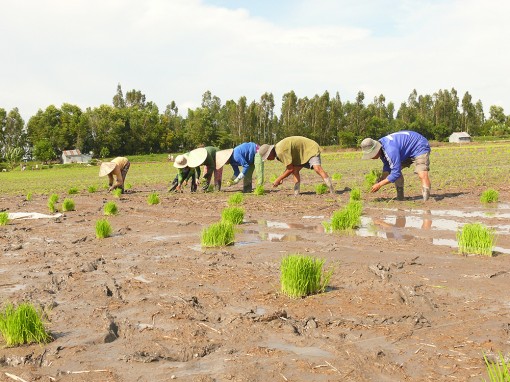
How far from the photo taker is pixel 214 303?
15.0 ft

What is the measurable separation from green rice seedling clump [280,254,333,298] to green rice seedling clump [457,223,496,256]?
2.17m

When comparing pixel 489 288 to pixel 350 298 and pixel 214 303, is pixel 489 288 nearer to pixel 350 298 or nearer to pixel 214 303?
pixel 350 298

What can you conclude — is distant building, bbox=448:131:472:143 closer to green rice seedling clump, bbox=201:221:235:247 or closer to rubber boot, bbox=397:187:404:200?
rubber boot, bbox=397:187:404:200

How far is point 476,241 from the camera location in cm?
594

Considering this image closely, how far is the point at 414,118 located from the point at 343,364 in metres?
83.8

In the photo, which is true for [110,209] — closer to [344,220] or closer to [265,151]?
[265,151]

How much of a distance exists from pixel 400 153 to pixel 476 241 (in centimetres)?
580

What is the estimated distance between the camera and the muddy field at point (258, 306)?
10.4 ft

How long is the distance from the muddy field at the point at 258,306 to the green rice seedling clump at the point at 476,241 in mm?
150

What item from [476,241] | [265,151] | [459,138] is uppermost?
[459,138]

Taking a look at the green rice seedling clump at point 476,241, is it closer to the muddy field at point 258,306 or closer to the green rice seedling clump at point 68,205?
the muddy field at point 258,306

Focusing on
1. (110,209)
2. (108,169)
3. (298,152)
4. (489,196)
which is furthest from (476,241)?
(108,169)

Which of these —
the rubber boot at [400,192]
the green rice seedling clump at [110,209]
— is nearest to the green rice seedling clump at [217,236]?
the green rice seedling clump at [110,209]

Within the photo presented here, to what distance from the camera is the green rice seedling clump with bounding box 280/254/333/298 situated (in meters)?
4.50
